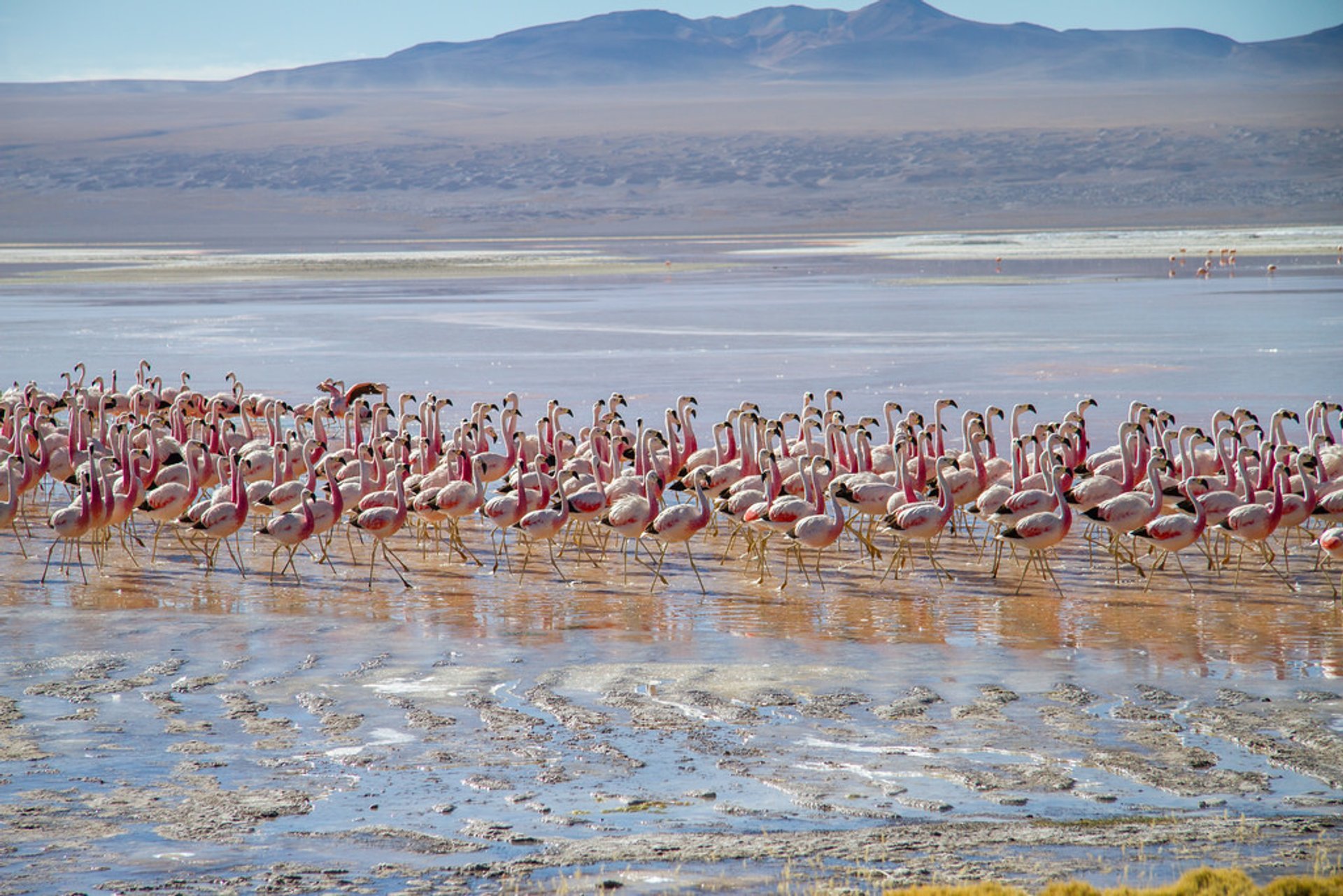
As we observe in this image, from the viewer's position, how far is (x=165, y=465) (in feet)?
42.7

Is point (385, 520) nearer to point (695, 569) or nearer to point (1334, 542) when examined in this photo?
point (695, 569)

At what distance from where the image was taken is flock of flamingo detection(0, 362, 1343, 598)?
10328 mm

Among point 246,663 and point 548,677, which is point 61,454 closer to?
point 246,663

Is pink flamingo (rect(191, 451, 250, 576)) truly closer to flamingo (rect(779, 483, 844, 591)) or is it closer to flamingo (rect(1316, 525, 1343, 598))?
flamingo (rect(779, 483, 844, 591))

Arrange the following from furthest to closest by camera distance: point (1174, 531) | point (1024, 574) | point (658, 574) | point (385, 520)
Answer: point (385, 520) < point (658, 574) < point (1024, 574) < point (1174, 531)

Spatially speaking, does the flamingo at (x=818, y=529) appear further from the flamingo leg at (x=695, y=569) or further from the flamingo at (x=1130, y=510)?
the flamingo at (x=1130, y=510)

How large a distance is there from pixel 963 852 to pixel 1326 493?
6.05 meters

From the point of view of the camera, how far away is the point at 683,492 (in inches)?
511

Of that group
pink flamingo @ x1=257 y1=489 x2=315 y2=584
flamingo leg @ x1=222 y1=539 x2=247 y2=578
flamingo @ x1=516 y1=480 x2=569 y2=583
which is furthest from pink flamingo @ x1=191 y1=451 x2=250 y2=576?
flamingo @ x1=516 y1=480 x2=569 y2=583

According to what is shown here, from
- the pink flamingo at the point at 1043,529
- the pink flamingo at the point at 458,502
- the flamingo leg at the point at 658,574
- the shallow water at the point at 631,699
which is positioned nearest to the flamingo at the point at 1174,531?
the shallow water at the point at 631,699

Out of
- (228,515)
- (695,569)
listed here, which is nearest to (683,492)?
(695,569)

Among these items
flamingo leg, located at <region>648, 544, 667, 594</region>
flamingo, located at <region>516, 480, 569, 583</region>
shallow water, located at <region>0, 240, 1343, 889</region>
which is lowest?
shallow water, located at <region>0, 240, 1343, 889</region>

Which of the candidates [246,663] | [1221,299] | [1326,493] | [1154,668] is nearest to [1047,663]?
[1154,668]

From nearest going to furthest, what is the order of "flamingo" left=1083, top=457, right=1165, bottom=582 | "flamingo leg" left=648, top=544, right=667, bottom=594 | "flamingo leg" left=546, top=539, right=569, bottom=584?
"flamingo" left=1083, top=457, right=1165, bottom=582 → "flamingo leg" left=648, top=544, right=667, bottom=594 → "flamingo leg" left=546, top=539, right=569, bottom=584
